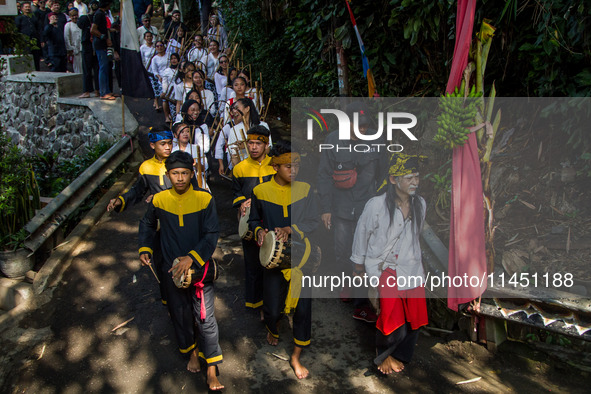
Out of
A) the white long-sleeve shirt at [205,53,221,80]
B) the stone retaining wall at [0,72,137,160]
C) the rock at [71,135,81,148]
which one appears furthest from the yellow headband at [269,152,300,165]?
the white long-sleeve shirt at [205,53,221,80]

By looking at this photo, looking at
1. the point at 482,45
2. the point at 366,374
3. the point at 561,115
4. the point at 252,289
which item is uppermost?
the point at 482,45

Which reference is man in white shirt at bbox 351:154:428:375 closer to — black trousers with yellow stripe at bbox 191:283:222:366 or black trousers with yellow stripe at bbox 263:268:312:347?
black trousers with yellow stripe at bbox 263:268:312:347

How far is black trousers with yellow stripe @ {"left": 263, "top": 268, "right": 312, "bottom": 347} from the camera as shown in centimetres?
461

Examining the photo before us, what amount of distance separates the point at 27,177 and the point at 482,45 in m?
6.13

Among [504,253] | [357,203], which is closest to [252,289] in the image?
[357,203]

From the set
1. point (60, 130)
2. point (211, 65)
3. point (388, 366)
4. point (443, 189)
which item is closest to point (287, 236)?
point (388, 366)

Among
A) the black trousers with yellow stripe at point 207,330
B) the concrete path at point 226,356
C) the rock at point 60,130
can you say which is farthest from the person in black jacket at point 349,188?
the rock at point 60,130

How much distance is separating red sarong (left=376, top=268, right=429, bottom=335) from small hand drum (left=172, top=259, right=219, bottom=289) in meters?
1.46

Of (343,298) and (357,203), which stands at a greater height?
(357,203)

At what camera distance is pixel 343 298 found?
19.3 feet

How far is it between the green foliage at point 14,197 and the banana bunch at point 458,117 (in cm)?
522

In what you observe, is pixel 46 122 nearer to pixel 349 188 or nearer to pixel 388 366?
pixel 349 188

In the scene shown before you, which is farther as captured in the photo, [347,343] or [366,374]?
[347,343]

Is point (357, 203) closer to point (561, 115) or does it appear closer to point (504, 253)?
point (504, 253)
